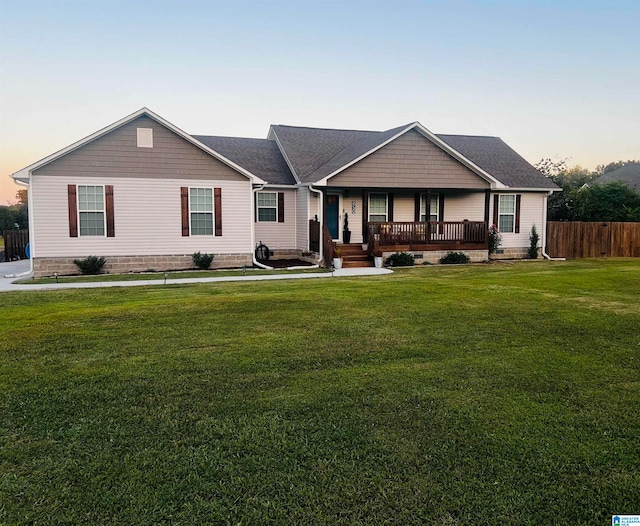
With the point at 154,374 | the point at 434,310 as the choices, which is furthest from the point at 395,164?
the point at 154,374

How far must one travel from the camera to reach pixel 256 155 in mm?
21266

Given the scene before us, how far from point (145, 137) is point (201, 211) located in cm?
291

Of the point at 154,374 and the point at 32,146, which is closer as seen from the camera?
the point at 154,374

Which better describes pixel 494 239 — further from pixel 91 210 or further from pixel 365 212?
pixel 91 210

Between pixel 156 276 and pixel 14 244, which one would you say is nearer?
pixel 156 276

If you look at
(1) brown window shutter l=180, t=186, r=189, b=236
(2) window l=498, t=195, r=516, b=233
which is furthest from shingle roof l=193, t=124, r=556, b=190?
(1) brown window shutter l=180, t=186, r=189, b=236

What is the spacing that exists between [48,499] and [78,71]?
60.8 feet

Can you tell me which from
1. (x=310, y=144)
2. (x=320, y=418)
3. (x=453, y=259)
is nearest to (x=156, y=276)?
(x=310, y=144)

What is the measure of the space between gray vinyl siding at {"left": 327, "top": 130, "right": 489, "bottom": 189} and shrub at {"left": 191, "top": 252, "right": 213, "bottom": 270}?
4.99 m

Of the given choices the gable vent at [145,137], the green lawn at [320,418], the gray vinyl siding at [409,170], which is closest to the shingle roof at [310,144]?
the gray vinyl siding at [409,170]

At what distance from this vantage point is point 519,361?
557 centimetres

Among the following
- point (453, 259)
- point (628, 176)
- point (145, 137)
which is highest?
point (628, 176)

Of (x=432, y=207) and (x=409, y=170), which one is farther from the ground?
(x=409, y=170)

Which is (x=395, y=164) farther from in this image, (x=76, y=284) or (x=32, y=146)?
(x=32, y=146)
